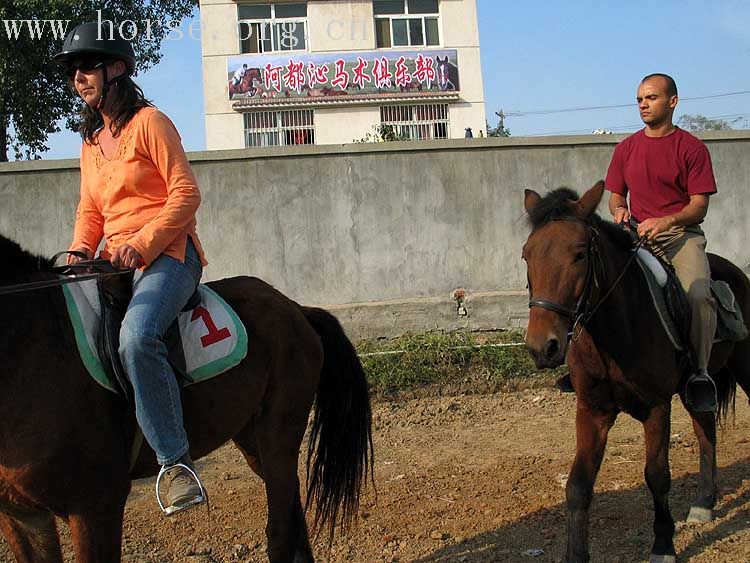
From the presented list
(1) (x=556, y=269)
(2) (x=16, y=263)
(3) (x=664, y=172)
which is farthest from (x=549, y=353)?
(2) (x=16, y=263)

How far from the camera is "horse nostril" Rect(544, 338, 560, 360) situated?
12.2 ft

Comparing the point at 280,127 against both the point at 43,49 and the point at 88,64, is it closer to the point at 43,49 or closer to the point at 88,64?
the point at 43,49

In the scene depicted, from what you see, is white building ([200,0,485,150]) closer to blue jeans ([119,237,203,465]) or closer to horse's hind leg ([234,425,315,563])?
horse's hind leg ([234,425,315,563])

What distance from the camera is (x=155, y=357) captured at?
3.26 metres

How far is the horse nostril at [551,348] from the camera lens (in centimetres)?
371

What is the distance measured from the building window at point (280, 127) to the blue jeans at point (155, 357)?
28.2m

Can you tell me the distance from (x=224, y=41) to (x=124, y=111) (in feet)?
96.9

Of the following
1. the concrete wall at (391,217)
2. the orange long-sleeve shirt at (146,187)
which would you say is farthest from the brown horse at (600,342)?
the concrete wall at (391,217)

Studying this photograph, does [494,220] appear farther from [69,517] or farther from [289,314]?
[69,517]

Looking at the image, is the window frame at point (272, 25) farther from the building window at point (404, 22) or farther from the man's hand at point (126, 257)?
the man's hand at point (126, 257)

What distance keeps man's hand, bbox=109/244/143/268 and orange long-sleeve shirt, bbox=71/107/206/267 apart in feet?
0.08

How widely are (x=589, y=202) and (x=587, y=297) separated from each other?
1.65 feet

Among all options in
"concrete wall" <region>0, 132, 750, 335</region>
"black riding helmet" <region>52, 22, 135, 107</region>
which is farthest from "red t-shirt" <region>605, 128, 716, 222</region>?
"concrete wall" <region>0, 132, 750, 335</region>

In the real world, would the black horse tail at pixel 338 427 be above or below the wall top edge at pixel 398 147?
below
